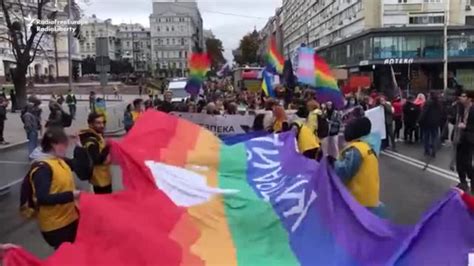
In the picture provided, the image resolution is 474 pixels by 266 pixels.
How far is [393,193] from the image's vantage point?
11.8 m

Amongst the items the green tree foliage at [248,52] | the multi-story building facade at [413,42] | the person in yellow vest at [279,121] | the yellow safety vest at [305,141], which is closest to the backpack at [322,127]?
the person in yellow vest at [279,121]

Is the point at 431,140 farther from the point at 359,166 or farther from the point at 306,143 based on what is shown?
the point at 359,166

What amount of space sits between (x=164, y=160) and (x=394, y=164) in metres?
10.1

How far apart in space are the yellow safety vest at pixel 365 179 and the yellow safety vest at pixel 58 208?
2511 mm

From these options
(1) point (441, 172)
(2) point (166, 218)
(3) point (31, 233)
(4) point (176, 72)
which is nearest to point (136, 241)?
(2) point (166, 218)

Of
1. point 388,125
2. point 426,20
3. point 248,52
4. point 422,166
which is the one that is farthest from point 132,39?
point 422,166

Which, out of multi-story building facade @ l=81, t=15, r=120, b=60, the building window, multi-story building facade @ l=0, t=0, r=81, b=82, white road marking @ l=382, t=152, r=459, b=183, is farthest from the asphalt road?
multi-story building facade @ l=81, t=15, r=120, b=60

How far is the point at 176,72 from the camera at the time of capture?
448 feet

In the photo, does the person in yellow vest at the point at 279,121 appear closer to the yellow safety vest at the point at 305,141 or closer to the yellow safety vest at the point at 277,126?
the yellow safety vest at the point at 277,126

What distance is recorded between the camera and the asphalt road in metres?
9.02

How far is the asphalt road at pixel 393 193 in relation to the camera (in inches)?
355

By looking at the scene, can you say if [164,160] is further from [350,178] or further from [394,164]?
[394,164]

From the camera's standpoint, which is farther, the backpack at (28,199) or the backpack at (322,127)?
the backpack at (322,127)

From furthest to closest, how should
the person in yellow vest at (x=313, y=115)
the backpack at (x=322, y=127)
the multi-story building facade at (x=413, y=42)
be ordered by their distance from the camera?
1. the multi-story building facade at (x=413, y=42)
2. the backpack at (x=322, y=127)
3. the person in yellow vest at (x=313, y=115)
